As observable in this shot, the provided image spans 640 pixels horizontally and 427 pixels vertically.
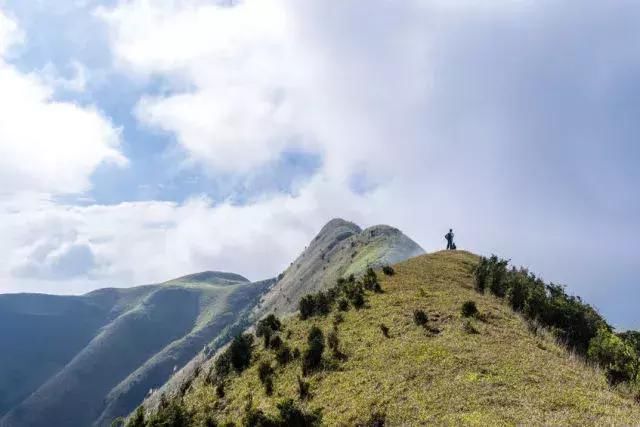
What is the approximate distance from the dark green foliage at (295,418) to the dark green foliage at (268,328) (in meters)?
17.2

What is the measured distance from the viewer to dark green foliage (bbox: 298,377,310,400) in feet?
101

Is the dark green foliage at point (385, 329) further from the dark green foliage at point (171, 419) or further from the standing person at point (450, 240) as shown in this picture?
the standing person at point (450, 240)

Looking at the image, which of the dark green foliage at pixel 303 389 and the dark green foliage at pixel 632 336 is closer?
the dark green foliage at pixel 303 389

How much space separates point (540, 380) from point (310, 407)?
1271 cm

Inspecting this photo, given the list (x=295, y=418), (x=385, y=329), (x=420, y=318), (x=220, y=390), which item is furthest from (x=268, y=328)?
(x=295, y=418)

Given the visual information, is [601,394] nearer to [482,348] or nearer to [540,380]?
[540,380]

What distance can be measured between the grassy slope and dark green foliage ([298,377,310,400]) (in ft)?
1.66

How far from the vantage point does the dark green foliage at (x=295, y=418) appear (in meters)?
25.3

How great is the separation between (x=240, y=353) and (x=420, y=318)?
15.1 meters

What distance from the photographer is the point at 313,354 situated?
35469 mm

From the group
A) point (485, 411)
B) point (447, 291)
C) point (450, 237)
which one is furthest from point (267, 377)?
point (450, 237)

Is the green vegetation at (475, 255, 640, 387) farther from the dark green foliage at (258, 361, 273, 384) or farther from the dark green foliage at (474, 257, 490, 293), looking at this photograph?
the dark green foliage at (258, 361, 273, 384)

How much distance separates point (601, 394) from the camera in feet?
83.9

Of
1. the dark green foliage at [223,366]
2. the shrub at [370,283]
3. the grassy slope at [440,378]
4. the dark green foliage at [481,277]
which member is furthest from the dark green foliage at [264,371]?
the dark green foliage at [481,277]
